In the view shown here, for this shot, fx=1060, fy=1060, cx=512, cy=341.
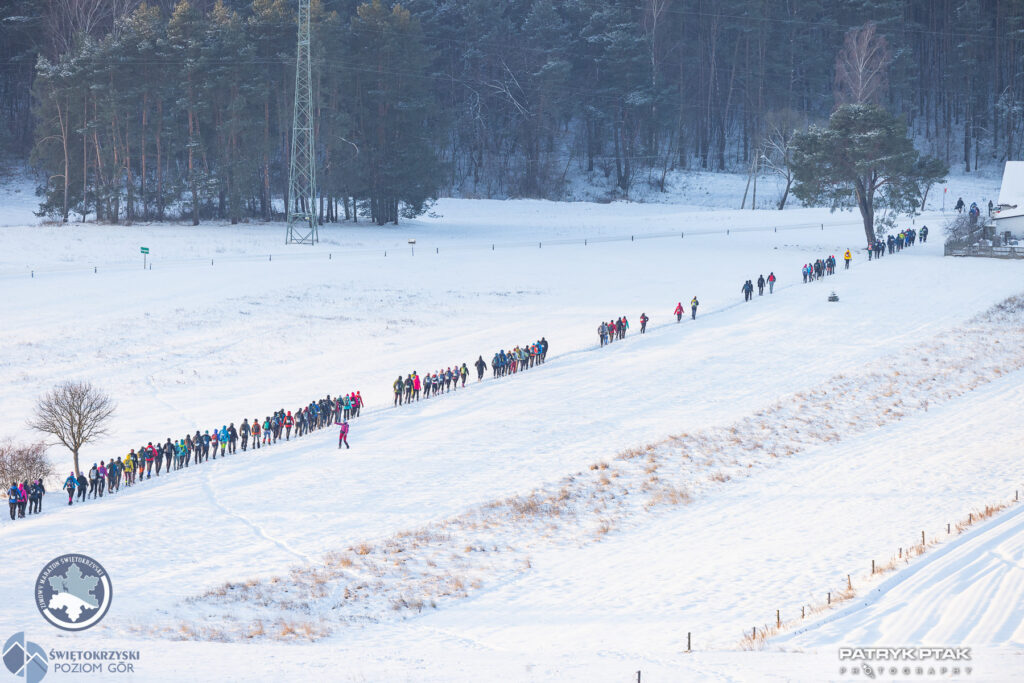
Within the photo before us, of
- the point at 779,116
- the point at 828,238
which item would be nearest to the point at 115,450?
the point at 828,238

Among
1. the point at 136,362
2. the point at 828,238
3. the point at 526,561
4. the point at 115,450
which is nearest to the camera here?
the point at 526,561

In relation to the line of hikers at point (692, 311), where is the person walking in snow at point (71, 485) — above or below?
below

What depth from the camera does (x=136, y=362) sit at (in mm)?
39219

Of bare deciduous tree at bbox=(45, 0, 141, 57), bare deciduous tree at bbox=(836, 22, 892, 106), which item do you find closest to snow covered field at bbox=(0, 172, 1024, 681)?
bare deciduous tree at bbox=(836, 22, 892, 106)

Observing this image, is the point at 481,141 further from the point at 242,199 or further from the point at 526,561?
the point at 526,561

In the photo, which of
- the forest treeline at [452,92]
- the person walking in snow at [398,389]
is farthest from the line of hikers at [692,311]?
the forest treeline at [452,92]

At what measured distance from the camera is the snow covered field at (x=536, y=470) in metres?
17.5

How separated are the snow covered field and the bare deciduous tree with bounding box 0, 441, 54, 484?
1.47 metres

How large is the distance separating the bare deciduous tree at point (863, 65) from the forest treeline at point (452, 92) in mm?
1441

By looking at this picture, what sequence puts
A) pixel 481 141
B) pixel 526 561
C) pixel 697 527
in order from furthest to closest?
pixel 481 141 → pixel 697 527 → pixel 526 561

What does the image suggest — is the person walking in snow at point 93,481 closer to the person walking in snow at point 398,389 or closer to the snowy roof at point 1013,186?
the person walking in snow at point 398,389

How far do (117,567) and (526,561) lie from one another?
314 inches

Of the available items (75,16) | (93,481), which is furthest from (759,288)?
(75,16)

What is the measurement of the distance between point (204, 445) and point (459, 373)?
394 inches
